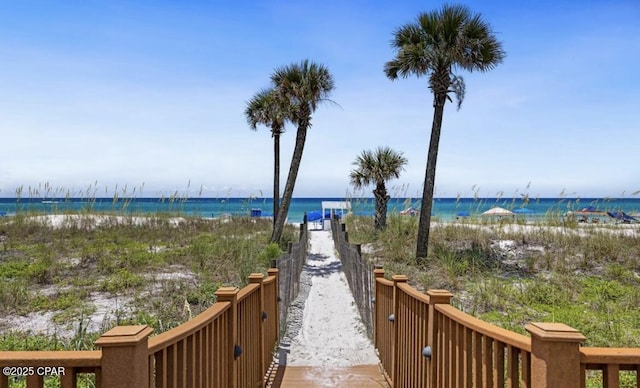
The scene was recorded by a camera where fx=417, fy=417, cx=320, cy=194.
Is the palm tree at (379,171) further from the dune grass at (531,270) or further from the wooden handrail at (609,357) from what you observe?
the wooden handrail at (609,357)

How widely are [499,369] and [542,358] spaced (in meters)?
0.45

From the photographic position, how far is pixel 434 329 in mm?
3488

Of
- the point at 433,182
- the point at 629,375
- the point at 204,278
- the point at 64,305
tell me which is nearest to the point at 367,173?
the point at 433,182

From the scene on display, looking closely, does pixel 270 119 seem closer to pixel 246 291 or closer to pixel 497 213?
pixel 497 213

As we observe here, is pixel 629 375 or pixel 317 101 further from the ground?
pixel 317 101

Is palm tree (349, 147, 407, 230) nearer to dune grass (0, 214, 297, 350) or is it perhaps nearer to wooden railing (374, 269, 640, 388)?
dune grass (0, 214, 297, 350)

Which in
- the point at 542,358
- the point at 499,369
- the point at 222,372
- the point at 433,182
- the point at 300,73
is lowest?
the point at 222,372

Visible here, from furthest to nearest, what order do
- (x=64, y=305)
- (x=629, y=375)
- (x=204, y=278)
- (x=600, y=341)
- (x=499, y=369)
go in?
(x=204, y=278) → (x=64, y=305) → (x=600, y=341) → (x=629, y=375) → (x=499, y=369)

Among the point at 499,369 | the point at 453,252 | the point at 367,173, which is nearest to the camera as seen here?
the point at 499,369

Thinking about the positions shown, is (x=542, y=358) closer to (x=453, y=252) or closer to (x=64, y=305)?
(x=64, y=305)

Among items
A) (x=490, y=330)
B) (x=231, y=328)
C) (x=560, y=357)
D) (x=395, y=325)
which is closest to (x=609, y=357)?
(x=560, y=357)

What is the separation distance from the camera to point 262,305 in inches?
205

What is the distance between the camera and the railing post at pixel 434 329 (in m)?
3.42

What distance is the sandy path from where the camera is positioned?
621 cm
